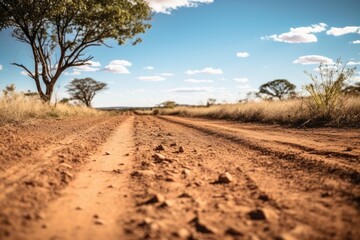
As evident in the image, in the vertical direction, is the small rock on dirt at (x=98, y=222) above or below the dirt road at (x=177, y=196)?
below

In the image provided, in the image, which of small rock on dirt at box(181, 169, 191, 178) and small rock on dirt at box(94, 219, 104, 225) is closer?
small rock on dirt at box(94, 219, 104, 225)

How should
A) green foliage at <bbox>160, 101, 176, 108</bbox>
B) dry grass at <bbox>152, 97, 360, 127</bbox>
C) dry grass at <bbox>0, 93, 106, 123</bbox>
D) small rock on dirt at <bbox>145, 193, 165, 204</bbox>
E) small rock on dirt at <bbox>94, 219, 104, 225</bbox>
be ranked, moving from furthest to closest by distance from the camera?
1. green foliage at <bbox>160, 101, 176, 108</bbox>
2. dry grass at <bbox>152, 97, 360, 127</bbox>
3. dry grass at <bbox>0, 93, 106, 123</bbox>
4. small rock on dirt at <bbox>145, 193, 165, 204</bbox>
5. small rock on dirt at <bbox>94, 219, 104, 225</bbox>

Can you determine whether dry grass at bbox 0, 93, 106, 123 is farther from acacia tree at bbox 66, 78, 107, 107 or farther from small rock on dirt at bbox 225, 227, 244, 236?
acacia tree at bbox 66, 78, 107, 107

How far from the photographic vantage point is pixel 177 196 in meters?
2.23

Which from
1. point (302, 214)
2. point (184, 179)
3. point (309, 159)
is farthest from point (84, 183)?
point (309, 159)

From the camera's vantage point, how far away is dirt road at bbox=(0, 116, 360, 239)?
5.35 ft

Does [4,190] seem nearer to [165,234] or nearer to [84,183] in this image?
[84,183]

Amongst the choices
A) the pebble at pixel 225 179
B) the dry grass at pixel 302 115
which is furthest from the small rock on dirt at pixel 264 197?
the dry grass at pixel 302 115

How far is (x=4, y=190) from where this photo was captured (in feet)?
6.91

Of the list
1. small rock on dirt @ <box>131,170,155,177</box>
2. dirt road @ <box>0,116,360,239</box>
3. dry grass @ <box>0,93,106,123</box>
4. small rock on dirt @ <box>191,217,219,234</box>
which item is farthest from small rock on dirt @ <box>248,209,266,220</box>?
dry grass @ <box>0,93,106,123</box>

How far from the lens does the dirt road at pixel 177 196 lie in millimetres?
1630

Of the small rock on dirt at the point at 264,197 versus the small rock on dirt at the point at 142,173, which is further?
the small rock on dirt at the point at 142,173

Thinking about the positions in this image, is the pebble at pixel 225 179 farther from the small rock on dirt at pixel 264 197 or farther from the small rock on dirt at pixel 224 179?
the small rock on dirt at pixel 264 197

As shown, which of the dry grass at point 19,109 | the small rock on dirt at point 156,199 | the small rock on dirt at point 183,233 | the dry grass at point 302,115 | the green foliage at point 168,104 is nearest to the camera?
the small rock on dirt at point 183,233
